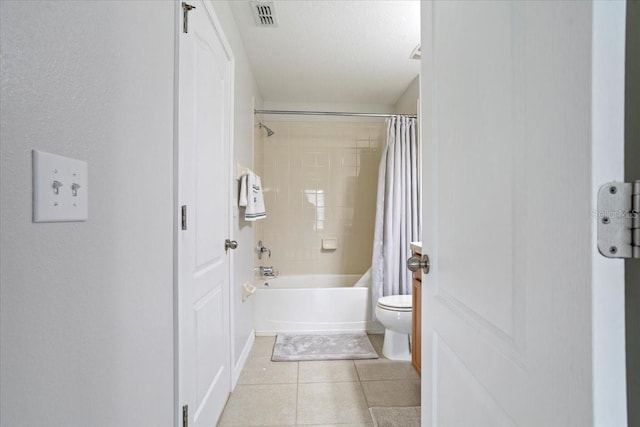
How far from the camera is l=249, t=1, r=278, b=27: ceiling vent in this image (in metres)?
2.03

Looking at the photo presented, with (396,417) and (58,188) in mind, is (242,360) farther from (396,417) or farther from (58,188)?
(58,188)

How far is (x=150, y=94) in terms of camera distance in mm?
1018

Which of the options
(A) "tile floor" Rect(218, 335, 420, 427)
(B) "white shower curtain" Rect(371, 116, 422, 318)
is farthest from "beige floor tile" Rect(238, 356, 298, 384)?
(B) "white shower curtain" Rect(371, 116, 422, 318)

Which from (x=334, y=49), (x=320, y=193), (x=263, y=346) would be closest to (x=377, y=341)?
(x=263, y=346)

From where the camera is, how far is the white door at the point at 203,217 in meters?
1.27

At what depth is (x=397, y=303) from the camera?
8.15 feet

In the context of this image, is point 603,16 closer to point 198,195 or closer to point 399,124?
point 198,195

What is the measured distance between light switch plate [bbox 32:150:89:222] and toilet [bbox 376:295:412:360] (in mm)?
2119

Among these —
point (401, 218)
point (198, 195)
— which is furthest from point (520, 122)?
point (401, 218)

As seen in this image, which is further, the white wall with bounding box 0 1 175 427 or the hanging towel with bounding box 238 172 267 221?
the hanging towel with bounding box 238 172 267 221

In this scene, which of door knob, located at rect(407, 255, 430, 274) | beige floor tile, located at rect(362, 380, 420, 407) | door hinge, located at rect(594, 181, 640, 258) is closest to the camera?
door hinge, located at rect(594, 181, 640, 258)

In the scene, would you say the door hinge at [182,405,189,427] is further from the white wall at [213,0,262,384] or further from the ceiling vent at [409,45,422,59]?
the ceiling vent at [409,45,422,59]

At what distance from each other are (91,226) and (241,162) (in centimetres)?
177

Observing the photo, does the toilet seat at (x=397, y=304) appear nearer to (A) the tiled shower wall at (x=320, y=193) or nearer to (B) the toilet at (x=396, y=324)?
(B) the toilet at (x=396, y=324)
